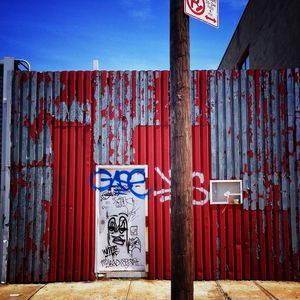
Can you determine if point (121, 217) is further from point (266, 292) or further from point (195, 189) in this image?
point (266, 292)

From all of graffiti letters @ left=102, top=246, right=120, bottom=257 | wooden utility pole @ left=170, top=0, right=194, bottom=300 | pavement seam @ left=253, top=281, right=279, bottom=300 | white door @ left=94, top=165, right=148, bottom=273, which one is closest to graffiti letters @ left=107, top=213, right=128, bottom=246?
white door @ left=94, top=165, right=148, bottom=273

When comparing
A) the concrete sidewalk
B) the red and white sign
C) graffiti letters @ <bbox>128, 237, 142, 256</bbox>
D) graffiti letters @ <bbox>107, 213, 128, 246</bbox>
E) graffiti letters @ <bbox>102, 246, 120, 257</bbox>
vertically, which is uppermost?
the red and white sign

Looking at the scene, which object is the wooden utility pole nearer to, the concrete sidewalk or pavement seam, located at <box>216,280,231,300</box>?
the concrete sidewalk

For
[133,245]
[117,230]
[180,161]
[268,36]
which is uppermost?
[268,36]

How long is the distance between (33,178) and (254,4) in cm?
1130

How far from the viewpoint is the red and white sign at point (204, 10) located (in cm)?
383

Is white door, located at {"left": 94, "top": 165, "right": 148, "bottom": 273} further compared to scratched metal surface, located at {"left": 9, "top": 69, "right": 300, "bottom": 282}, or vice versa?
white door, located at {"left": 94, "top": 165, "right": 148, "bottom": 273}

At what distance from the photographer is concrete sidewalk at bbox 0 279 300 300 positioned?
5.76 m

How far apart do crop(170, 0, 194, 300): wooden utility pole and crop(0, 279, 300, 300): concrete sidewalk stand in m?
2.40

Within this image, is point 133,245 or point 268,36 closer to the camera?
→ point 133,245

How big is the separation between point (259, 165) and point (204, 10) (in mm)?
4062

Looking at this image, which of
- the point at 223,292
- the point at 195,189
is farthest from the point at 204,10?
the point at 223,292

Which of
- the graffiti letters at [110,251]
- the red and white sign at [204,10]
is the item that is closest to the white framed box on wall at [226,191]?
the graffiti letters at [110,251]

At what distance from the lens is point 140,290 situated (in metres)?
6.06
